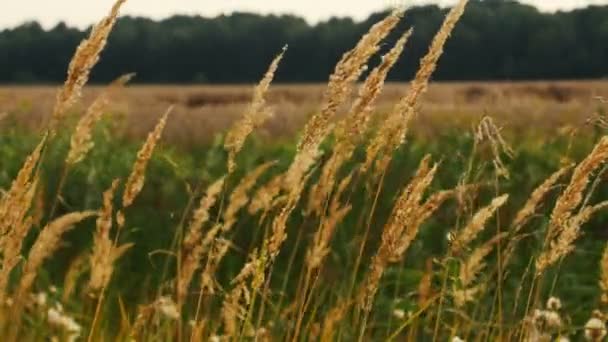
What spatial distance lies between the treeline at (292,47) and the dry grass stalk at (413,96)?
41.1m

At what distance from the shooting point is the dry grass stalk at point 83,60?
2.10 metres

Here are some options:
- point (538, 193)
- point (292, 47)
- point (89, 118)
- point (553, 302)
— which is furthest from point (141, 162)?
point (292, 47)

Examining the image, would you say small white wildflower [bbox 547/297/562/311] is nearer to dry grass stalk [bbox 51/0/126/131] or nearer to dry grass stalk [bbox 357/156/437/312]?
dry grass stalk [bbox 357/156/437/312]

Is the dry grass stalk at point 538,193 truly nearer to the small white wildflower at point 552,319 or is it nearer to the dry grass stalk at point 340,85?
the dry grass stalk at point 340,85

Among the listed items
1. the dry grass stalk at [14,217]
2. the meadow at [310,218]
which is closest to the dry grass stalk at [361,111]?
the meadow at [310,218]

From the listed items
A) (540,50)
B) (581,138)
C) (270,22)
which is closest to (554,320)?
(581,138)

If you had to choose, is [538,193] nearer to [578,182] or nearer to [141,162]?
[578,182]

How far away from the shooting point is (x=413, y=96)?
2.25 metres

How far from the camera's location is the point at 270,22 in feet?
184

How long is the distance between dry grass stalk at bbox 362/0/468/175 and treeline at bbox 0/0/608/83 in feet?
135

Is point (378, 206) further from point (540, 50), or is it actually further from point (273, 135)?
point (540, 50)

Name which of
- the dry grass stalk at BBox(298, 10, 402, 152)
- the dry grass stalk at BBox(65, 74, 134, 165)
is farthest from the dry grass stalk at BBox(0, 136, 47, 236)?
the dry grass stalk at BBox(298, 10, 402, 152)

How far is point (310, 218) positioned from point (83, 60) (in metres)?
5.95

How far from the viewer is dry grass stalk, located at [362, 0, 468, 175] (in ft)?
7.22
